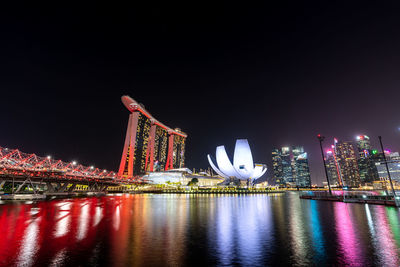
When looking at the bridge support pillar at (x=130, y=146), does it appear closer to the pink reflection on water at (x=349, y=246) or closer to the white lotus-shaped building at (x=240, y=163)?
the white lotus-shaped building at (x=240, y=163)

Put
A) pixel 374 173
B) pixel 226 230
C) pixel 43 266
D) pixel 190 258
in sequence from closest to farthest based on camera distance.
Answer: pixel 43 266, pixel 190 258, pixel 226 230, pixel 374 173

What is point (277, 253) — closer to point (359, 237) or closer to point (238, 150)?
point (359, 237)

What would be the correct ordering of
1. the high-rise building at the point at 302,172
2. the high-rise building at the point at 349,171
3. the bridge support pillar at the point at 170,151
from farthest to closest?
the high-rise building at the point at 302,172 < the bridge support pillar at the point at 170,151 < the high-rise building at the point at 349,171

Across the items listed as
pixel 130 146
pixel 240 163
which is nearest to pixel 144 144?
pixel 130 146

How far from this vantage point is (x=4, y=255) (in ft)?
19.4

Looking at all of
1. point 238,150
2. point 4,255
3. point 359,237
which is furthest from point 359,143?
point 4,255

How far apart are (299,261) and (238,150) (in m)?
77.8

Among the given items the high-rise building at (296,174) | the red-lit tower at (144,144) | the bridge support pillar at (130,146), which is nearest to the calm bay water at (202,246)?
the red-lit tower at (144,144)

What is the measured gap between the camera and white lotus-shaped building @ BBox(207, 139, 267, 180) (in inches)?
3204

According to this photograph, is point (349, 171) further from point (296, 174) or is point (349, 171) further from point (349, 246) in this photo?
point (349, 246)

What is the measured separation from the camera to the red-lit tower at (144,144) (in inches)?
3952

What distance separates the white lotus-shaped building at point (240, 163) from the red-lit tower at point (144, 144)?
42525 mm

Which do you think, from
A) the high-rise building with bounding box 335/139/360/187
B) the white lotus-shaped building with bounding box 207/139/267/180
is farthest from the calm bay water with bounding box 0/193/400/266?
the high-rise building with bounding box 335/139/360/187

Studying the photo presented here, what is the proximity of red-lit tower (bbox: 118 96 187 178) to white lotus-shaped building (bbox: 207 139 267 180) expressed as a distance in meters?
42.5
